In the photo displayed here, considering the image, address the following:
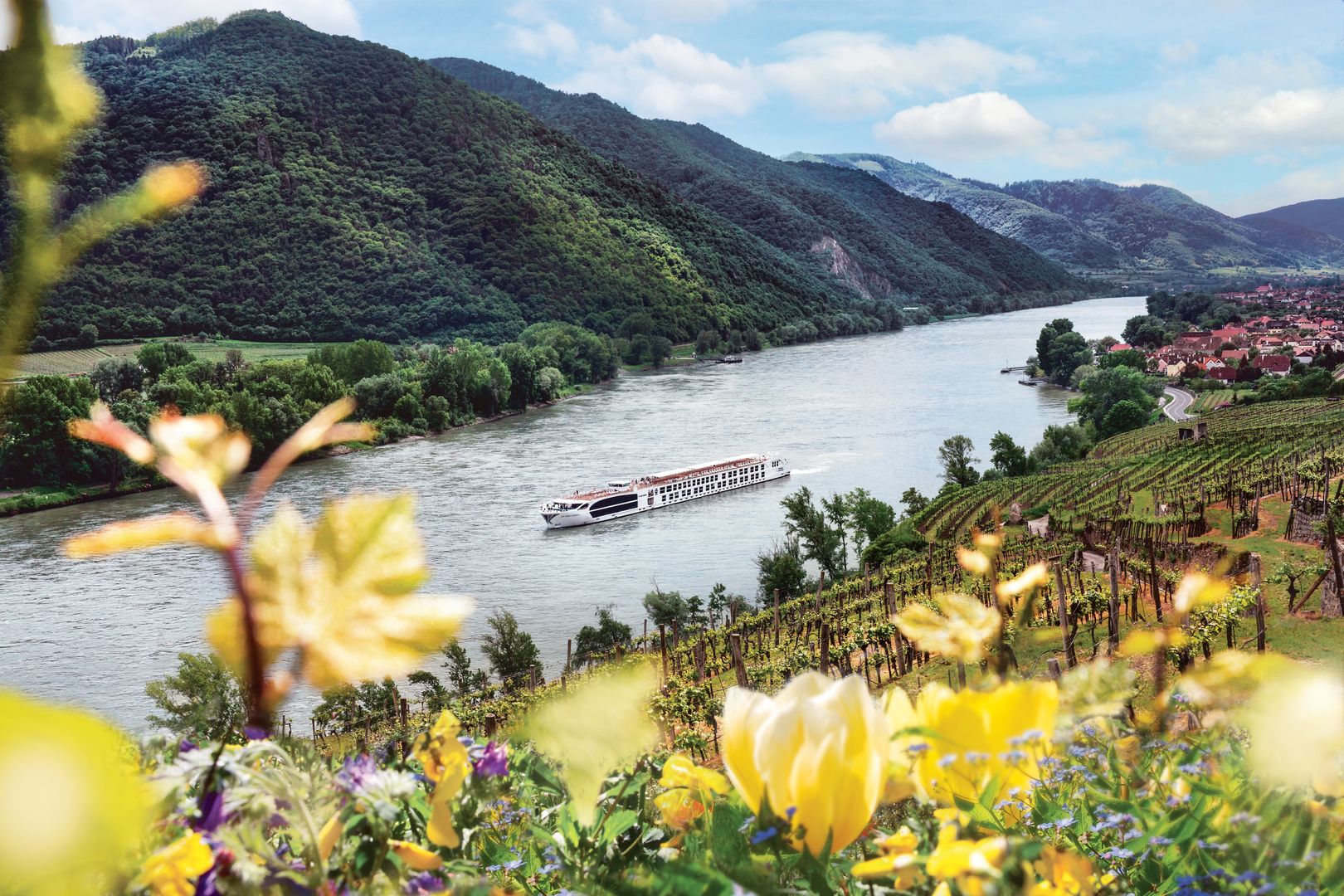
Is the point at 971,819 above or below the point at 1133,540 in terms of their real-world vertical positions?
above

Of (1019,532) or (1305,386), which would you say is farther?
(1305,386)

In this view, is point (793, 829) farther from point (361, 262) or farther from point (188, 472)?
point (361, 262)

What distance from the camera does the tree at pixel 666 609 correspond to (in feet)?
39.7

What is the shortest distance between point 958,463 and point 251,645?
1974 centimetres

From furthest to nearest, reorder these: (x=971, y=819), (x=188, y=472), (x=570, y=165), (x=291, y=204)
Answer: (x=570, y=165)
(x=291, y=204)
(x=971, y=819)
(x=188, y=472)

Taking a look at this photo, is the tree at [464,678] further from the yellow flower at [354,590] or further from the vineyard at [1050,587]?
the yellow flower at [354,590]

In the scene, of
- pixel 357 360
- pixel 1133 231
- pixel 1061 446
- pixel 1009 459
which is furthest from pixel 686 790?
pixel 1133 231

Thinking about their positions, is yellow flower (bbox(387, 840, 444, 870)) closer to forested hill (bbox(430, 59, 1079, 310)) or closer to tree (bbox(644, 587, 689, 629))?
tree (bbox(644, 587, 689, 629))

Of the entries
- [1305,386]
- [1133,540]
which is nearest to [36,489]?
[1133,540]

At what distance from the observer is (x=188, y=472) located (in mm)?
290

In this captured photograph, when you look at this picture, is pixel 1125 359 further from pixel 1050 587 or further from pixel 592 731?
pixel 592 731

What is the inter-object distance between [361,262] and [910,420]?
25.4 meters

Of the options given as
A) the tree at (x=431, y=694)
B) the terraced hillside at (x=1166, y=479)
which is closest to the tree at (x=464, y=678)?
the tree at (x=431, y=694)

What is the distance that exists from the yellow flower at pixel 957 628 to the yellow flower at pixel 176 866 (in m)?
0.27
